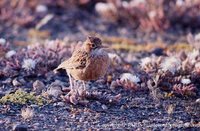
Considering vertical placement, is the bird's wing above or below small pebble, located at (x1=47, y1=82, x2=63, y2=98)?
above

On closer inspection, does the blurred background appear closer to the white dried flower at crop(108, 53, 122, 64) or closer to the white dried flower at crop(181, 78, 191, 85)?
the white dried flower at crop(108, 53, 122, 64)

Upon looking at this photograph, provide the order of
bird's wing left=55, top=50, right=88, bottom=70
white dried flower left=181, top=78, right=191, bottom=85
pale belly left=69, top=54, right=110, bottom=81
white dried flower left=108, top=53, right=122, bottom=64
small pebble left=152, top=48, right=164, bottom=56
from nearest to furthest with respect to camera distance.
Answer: pale belly left=69, top=54, right=110, bottom=81 → bird's wing left=55, top=50, right=88, bottom=70 → white dried flower left=181, top=78, right=191, bottom=85 → white dried flower left=108, top=53, right=122, bottom=64 → small pebble left=152, top=48, right=164, bottom=56

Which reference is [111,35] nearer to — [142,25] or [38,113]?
[142,25]

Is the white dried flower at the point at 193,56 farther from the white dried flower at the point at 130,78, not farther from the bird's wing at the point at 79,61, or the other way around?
the bird's wing at the point at 79,61

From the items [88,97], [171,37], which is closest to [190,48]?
[171,37]

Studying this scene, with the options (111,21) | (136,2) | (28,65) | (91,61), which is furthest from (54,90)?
(111,21)

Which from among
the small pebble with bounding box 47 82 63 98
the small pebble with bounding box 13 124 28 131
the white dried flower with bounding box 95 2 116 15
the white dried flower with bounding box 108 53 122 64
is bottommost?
the small pebble with bounding box 13 124 28 131

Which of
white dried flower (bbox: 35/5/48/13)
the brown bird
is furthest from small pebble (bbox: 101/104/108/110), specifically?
white dried flower (bbox: 35/5/48/13)
